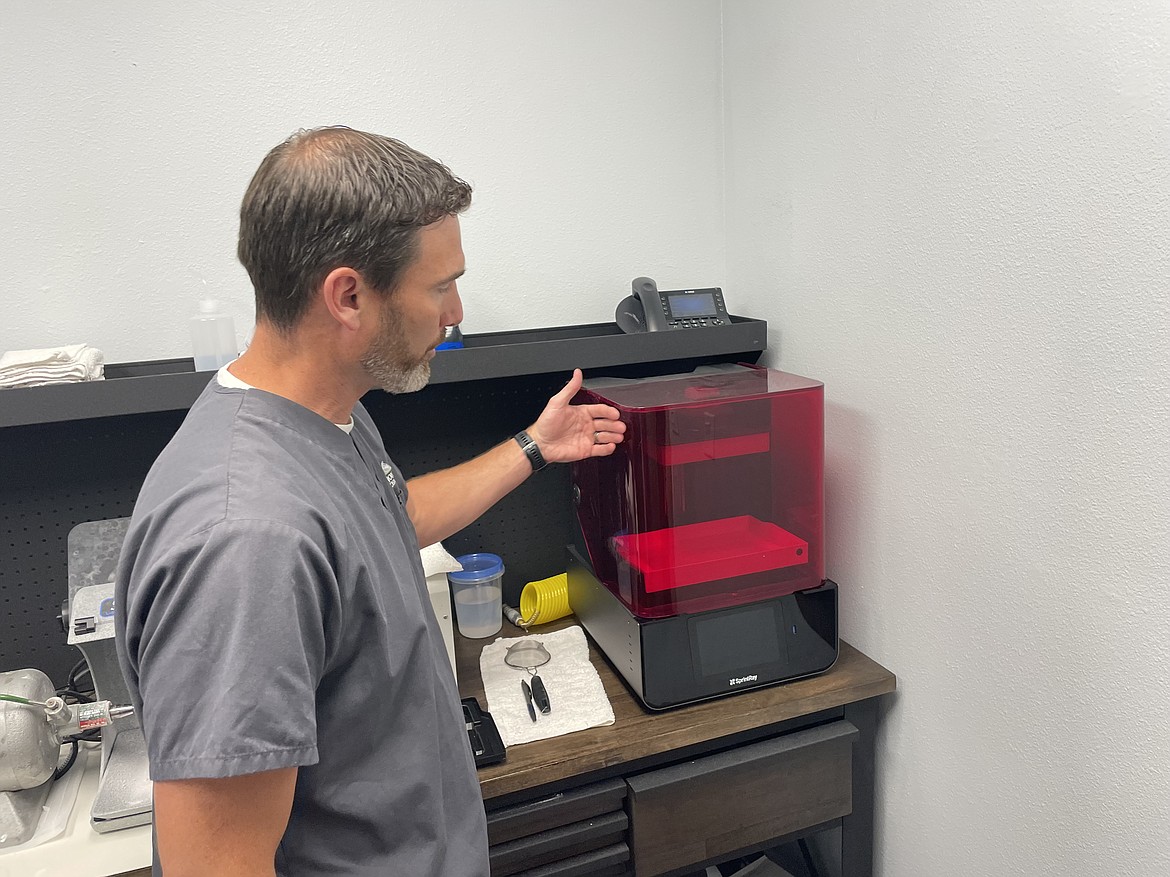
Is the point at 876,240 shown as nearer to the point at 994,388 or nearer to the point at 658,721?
the point at 994,388

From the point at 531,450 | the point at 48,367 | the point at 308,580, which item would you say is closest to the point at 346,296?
A: the point at 308,580

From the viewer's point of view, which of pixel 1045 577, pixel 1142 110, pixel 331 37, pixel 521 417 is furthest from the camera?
pixel 521 417

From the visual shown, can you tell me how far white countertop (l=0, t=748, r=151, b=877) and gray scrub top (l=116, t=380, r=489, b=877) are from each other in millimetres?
411

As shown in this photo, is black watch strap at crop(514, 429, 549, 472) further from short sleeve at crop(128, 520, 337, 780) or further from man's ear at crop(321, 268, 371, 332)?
short sleeve at crop(128, 520, 337, 780)

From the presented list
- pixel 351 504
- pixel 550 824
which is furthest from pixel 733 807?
pixel 351 504

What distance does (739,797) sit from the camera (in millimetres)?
1335

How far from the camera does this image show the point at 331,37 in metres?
1.53

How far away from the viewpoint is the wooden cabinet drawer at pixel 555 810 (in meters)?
1.23

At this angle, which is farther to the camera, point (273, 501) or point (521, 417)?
point (521, 417)

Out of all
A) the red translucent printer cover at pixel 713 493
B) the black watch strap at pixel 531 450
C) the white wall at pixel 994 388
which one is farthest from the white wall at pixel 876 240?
the black watch strap at pixel 531 450

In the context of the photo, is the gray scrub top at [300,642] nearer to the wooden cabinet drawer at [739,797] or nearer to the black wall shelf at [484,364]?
the wooden cabinet drawer at [739,797]

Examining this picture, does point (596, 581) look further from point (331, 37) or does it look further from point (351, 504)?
point (331, 37)

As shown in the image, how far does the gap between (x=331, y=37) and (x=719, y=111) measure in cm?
80

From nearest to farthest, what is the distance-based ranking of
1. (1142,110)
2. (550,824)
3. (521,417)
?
(1142,110), (550,824), (521,417)
